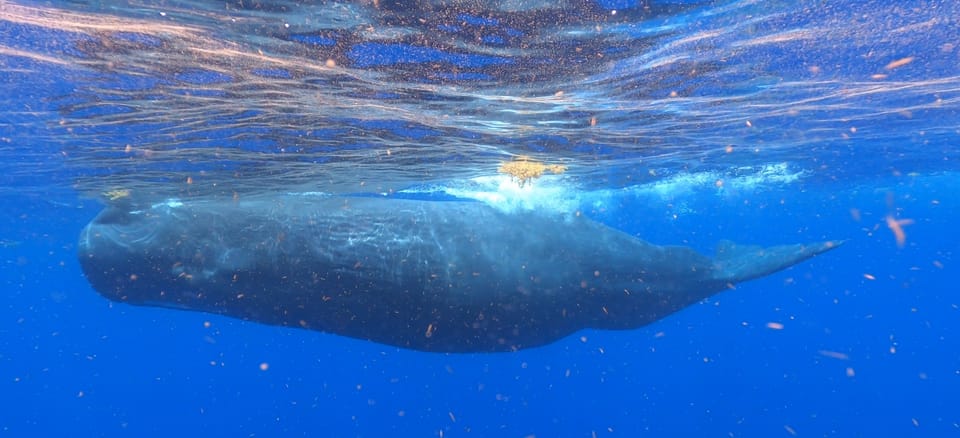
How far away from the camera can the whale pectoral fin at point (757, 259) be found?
983 centimetres

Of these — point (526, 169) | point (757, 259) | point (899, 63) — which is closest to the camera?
point (899, 63)

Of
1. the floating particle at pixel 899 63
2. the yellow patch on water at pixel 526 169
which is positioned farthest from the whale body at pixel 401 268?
the yellow patch on water at pixel 526 169

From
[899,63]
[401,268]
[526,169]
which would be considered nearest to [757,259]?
[899,63]

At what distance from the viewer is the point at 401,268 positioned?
927cm

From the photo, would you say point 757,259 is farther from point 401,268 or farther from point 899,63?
point 401,268

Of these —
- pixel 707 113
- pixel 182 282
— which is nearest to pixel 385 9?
pixel 182 282

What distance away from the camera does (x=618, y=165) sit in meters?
18.6

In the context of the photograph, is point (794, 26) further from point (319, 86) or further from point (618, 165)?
point (618, 165)

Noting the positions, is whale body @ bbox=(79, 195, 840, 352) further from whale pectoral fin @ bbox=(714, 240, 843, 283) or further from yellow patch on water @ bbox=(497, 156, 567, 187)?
yellow patch on water @ bbox=(497, 156, 567, 187)

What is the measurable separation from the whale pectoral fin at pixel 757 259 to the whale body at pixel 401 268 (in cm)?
4

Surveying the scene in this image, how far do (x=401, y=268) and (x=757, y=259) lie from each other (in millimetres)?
6448

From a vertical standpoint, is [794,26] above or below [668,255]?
above

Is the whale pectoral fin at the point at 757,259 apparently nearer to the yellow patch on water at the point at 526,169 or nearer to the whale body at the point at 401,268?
the whale body at the point at 401,268

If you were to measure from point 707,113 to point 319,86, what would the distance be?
7.79 m
